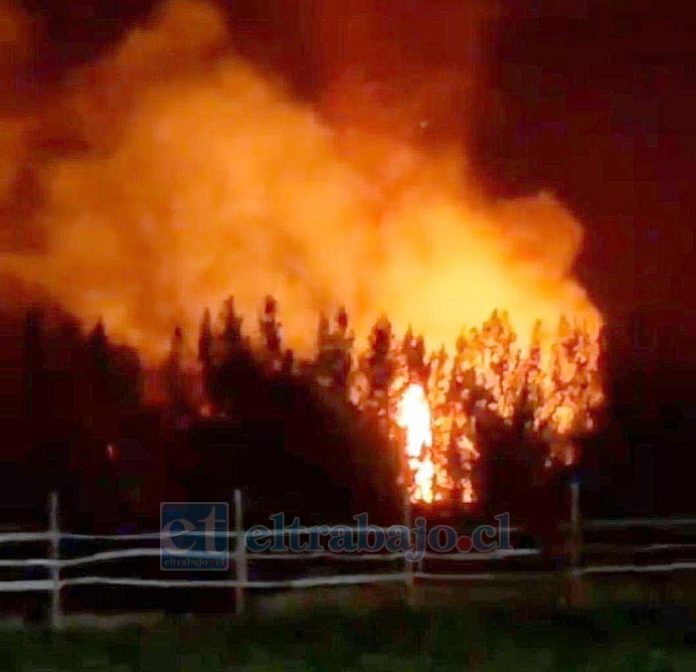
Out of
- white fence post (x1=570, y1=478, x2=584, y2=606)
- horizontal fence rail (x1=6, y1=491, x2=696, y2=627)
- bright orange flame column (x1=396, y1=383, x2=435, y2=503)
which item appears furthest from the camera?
bright orange flame column (x1=396, y1=383, x2=435, y2=503)

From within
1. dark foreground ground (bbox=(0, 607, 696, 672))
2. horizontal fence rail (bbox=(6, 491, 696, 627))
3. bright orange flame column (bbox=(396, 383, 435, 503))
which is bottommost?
dark foreground ground (bbox=(0, 607, 696, 672))

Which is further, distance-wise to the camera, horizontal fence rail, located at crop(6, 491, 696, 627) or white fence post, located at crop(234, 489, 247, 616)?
white fence post, located at crop(234, 489, 247, 616)

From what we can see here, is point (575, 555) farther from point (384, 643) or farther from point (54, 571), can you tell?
point (54, 571)

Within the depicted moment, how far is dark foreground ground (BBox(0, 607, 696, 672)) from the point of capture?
7.11 m

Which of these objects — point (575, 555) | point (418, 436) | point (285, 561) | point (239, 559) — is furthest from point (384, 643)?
point (418, 436)

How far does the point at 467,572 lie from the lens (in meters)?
12.3

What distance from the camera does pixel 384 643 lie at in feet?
25.9

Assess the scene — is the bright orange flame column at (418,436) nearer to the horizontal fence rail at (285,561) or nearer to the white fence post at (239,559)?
the horizontal fence rail at (285,561)

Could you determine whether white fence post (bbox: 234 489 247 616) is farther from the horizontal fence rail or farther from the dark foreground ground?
the dark foreground ground

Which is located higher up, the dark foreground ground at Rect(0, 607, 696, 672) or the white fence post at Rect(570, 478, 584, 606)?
the white fence post at Rect(570, 478, 584, 606)

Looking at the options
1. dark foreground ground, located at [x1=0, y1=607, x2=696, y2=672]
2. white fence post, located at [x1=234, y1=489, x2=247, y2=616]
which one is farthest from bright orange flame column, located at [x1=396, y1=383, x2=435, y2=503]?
dark foreground ground, located at [x1=0, y1=607, x2=696, y2=672]

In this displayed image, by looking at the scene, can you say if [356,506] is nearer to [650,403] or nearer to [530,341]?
[530,341]

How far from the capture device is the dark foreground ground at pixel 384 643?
7109 millimetres

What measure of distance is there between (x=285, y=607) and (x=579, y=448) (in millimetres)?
7753
